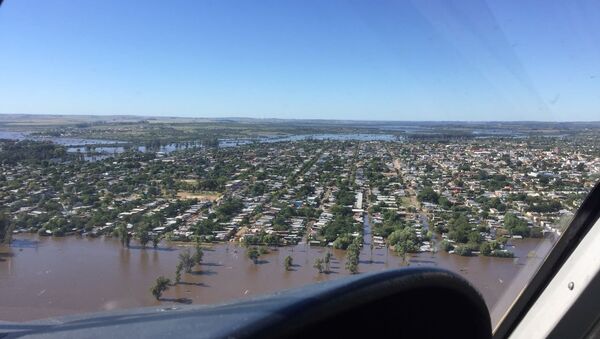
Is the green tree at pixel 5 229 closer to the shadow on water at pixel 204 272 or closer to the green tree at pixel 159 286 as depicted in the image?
the green tree at pixel 159 286

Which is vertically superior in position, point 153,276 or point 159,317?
point 159,317

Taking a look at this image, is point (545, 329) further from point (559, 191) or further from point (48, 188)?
point (48, 188)

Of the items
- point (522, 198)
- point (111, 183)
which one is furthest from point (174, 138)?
point (522, 198)

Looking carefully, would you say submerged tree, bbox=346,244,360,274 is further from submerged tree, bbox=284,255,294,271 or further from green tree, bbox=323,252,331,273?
submerged tree, bbox=284,255,294,271

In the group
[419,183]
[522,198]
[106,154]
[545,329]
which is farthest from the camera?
[419,183]

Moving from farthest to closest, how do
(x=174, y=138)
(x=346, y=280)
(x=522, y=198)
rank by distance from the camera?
(x=174, y=138)
(x=522, y=198)
(x=346, y=280)

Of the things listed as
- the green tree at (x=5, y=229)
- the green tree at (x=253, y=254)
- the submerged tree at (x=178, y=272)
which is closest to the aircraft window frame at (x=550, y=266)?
the green tree at (x=253, y=254)

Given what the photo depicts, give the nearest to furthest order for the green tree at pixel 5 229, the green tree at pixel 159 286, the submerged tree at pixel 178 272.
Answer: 1. the green tree at pixel 5 229
2. the green tree at pixel 159 286
3. the submerged tree at pixel 178 272
